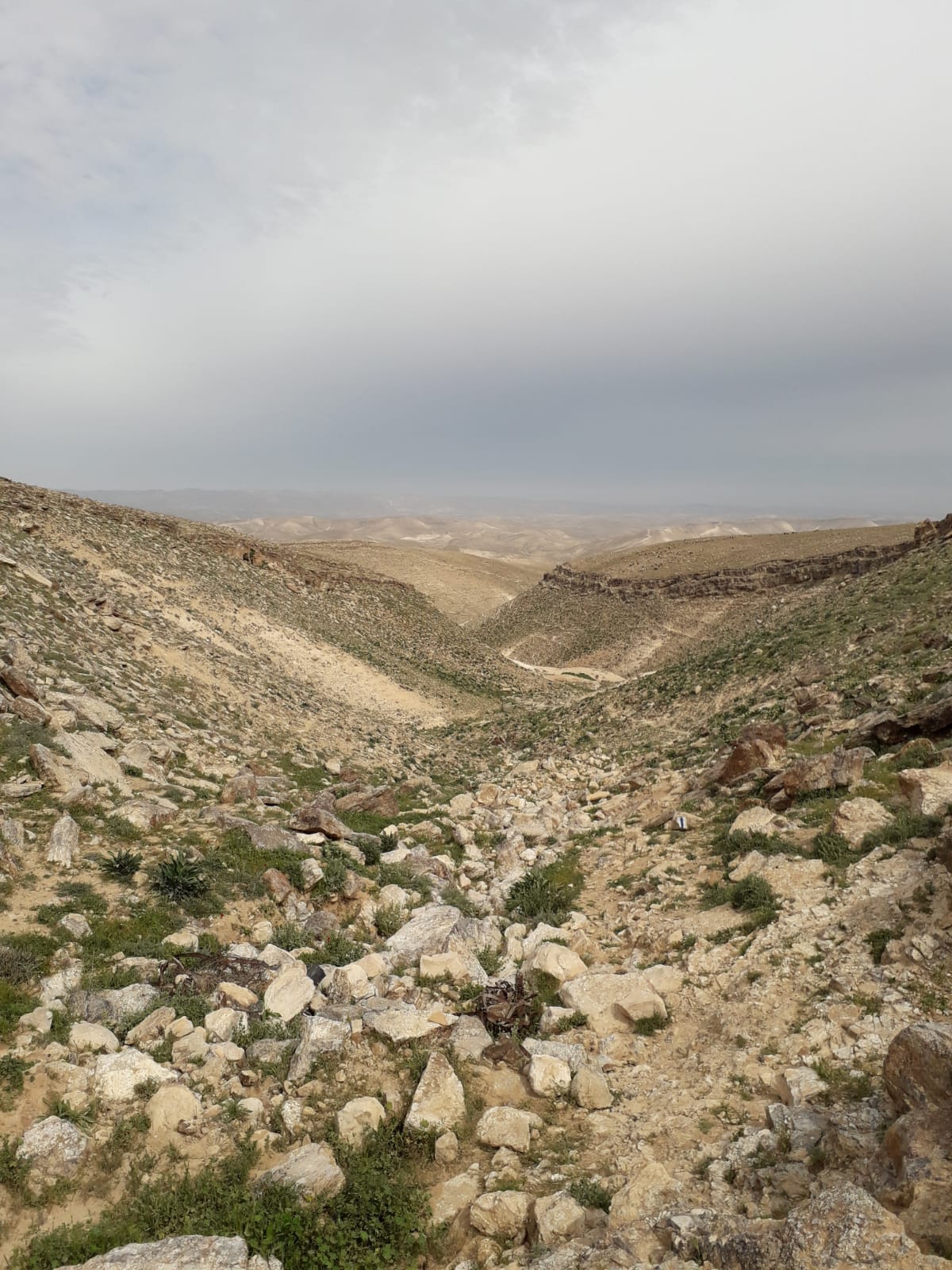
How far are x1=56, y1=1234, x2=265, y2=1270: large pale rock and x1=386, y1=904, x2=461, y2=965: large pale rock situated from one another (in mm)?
4087

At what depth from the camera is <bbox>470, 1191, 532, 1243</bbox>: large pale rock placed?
16.0ft

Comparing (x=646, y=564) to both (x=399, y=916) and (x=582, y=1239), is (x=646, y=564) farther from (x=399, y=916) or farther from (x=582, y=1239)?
(x=582, y=1239)

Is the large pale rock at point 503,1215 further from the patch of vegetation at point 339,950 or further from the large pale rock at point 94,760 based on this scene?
the large pale rock at point 94,760

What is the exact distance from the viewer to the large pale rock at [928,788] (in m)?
9.38

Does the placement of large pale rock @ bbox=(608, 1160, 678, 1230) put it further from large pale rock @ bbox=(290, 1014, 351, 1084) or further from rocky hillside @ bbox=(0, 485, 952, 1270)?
large pale rock @ bbox=(290, 1014, 351, 1084)

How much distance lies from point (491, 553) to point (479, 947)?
17351 cm

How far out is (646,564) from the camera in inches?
2467

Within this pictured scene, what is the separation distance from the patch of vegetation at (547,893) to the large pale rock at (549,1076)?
3474 mm

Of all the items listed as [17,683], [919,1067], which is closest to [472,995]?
[919,1067]

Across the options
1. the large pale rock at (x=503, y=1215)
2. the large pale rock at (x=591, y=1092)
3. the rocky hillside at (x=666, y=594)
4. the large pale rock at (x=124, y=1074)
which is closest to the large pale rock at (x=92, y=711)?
the large pale rock at (x=124, y=1074)

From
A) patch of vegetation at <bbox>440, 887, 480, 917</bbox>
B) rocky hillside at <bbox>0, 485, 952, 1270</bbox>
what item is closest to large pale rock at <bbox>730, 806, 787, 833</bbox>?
rocky hillside at <bbox>0, 485, 952, 1270</bbox>

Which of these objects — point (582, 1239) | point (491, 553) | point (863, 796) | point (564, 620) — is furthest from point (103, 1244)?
point (491, 553)

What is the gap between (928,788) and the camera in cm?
976

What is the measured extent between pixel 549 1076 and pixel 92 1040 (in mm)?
4466
